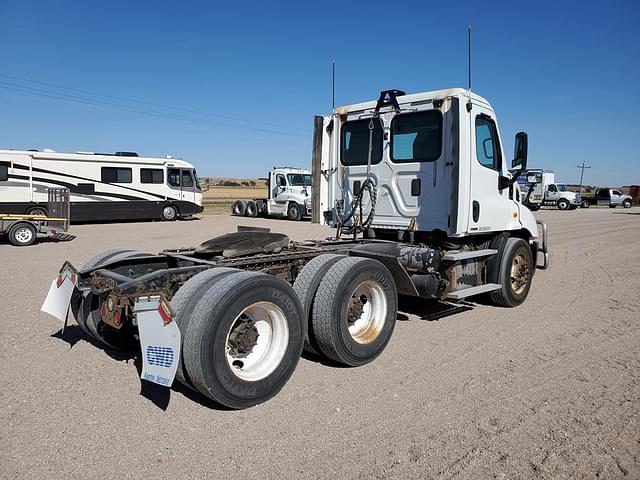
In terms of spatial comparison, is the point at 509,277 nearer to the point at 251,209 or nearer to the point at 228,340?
the point at 228,340

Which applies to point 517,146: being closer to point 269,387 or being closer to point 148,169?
point 269,387

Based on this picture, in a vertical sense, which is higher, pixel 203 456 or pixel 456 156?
pixel 456 156

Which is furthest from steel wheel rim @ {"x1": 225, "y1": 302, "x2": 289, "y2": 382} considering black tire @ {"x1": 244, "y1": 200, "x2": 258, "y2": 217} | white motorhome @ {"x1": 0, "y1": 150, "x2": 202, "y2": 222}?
black tire @ {"x1": 244, "y1": 200, "x2": 258, "y2": 217}

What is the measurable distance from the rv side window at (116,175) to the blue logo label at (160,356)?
67.7 ft

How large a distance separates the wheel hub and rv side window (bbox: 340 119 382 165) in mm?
3718

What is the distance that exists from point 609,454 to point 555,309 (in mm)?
4313

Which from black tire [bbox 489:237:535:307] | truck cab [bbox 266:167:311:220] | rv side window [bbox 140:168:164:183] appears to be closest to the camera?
black tire [bbox 489:237:535:307]

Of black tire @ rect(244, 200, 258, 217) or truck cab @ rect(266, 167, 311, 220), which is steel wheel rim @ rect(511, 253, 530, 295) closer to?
truck cab @ rect(266, 167, 311, 220)

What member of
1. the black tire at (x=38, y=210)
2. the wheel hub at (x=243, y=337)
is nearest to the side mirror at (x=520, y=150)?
the wheel hub at (x=243, y=337)

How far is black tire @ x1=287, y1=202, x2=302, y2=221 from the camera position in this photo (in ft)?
84.4

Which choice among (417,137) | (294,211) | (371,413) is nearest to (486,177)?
(417,137)

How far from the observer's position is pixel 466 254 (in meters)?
6.66

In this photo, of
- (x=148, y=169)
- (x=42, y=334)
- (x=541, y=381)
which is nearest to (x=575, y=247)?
(x=541, y=381)

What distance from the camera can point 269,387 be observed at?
13.5 ft
